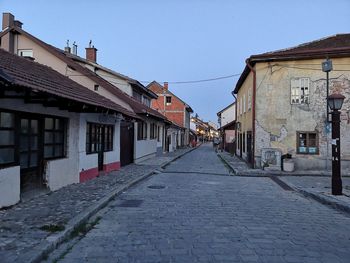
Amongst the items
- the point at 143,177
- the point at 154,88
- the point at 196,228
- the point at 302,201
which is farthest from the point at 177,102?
the point at 196,228

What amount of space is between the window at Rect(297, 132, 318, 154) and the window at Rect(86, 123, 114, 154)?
9.41 meters

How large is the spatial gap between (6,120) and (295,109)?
15.2 m

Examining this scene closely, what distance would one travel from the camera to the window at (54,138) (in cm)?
1087

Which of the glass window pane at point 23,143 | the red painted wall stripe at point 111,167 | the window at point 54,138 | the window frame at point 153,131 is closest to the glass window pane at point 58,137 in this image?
the window at point 54,138

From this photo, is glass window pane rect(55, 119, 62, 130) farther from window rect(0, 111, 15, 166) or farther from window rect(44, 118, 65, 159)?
window rect(0, 111, 15, 166)

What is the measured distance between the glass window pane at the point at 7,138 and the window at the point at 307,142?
1497cm

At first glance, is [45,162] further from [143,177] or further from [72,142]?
[143,177]

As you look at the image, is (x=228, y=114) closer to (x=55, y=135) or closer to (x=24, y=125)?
(x=55, y=135)

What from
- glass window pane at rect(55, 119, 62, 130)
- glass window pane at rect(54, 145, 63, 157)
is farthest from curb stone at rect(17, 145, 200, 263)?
glass window pane at rect(55, 119, 62, 130)

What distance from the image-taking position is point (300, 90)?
20.1 m

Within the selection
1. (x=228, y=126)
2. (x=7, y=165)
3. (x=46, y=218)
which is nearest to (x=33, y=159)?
(x=7, y=165)

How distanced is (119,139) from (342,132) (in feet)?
36.2

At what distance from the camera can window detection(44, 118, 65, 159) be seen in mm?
10867

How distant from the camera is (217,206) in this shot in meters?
9.66
